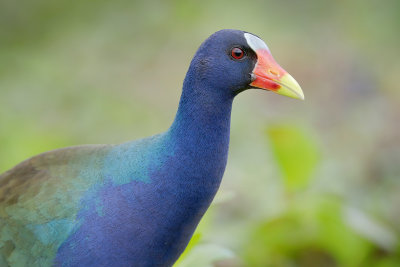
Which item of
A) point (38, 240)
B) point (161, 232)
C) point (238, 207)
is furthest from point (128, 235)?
point (238, 207)

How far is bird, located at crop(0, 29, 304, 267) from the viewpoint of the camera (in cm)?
210

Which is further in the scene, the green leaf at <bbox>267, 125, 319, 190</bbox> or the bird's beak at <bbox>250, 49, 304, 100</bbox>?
the green leaf at <bbox>267, 125, 319, 190</bbox>

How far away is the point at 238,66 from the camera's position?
6.97 feet

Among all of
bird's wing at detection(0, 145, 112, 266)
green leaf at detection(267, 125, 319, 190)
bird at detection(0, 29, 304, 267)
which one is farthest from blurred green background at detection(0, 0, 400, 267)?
bird's wing at detection(0, 145, 112, 266)

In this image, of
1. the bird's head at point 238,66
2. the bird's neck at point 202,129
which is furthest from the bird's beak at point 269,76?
the bird's neck at point 202,129

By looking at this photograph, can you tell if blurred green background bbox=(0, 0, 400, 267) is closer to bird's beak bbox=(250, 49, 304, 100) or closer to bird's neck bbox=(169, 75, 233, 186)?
bird's neck bbox=(169, 75, 233, 186)

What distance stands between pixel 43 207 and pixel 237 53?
2.85ft

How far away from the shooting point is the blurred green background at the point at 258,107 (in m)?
3.19

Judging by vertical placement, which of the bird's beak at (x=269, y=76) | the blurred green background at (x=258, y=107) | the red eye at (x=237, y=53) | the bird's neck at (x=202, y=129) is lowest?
the blurred green background at (x=258, y=107)

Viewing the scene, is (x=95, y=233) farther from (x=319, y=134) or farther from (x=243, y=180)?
(x=319, y=134)

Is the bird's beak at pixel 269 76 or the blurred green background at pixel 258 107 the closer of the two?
the bird's beak at pixel 269 76

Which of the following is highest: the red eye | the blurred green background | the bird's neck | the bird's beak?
the red eye

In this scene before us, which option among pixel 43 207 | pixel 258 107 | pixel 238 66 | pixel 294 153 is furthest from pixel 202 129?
pixel 258 107

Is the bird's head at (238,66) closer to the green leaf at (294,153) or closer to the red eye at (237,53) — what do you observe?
the red eye at (237,53)
